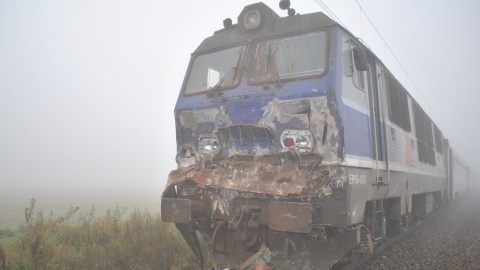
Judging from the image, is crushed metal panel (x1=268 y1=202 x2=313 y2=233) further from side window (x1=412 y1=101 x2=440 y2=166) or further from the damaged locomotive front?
side window (x1=412 y1=101 x2=440 y2=166)

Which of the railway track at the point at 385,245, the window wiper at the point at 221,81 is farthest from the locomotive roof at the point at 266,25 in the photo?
the railway track at the point at 385,245

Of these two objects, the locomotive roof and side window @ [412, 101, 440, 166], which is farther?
side window @ [412, 101, 440, 166]

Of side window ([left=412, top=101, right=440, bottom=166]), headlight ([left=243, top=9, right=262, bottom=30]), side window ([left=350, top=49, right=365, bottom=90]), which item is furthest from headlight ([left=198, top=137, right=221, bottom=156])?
side window ([left=412, top=101, right=440, bottom=166])

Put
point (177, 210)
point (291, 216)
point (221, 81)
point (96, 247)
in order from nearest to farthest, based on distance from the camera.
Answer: point (291, 216), point (177, 210), point (221, 81), point (96, 247)

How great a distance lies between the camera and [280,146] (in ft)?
14.8

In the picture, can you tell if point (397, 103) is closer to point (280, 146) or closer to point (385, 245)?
point (385, 245)

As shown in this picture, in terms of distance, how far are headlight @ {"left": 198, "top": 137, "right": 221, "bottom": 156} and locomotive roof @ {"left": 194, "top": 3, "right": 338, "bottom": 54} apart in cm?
159

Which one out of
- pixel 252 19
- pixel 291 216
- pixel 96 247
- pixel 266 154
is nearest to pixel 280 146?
pixel 266 154

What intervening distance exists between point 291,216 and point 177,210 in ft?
5.14

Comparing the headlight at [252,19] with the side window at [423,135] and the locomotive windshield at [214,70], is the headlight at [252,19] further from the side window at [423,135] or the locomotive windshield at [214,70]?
the side window at [423,135]

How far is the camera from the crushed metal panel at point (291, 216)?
154 inches

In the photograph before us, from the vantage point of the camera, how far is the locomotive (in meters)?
4.24

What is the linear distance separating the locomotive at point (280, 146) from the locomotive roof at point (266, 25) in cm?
2

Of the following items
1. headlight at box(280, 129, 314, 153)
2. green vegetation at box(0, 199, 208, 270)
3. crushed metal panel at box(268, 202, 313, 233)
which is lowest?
green vegetation at box(0, 199, 208, 270)
